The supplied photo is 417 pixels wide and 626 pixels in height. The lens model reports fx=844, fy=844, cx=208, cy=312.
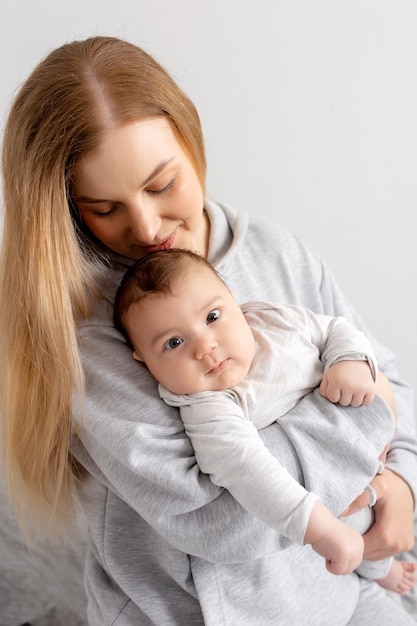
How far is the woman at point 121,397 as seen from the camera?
55.3 inches

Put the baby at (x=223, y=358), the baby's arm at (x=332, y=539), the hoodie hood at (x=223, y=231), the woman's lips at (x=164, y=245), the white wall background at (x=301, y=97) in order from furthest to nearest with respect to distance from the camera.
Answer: the white wall background at (x=301, y=97), the hoodie hood at (x=223, y=231), the woman's lips at (x=164, y=245), the baby at (x=223, y=358), the baby's arm at (x=332, y=539)

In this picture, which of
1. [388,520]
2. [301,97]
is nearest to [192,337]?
[388,520]

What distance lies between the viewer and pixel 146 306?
55.7 inches

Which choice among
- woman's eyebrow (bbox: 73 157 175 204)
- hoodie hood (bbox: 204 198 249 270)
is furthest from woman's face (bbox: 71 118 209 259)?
hoodie hood (bbox: 204 198 249 270)

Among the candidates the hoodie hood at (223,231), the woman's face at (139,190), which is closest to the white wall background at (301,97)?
the hoodie hood at (223,231)

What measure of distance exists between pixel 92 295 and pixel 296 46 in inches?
33.8

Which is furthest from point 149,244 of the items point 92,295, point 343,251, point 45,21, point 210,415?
point 343,251

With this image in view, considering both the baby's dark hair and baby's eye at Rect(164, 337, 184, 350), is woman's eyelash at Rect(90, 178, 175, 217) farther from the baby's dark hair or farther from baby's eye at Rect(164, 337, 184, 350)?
baby's eye at Rect(164, 337, 184, 350)

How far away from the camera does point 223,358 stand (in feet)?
4.60

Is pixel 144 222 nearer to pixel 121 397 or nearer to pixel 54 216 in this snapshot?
pixel 54 216

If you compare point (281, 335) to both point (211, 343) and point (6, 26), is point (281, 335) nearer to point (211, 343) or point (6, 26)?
point (211, 343)

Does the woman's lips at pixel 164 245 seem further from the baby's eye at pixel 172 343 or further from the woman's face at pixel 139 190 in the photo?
the baby's eye at pixel 172 343

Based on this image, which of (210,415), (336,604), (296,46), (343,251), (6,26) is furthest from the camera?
(343,251)

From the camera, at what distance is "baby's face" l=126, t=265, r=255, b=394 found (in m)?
1.39
